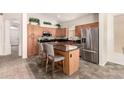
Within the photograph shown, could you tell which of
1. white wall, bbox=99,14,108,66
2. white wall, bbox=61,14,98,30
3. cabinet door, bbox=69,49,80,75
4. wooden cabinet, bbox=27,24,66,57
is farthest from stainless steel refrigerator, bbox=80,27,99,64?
wooden cabinet, bbox=27,24,66,57

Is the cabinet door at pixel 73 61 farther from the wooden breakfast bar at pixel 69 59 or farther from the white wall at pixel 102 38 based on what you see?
the white wall at pixel 102 38

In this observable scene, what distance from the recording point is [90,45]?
3.62m

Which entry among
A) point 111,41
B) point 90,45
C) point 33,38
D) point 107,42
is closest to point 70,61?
point 90,45

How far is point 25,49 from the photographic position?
178 inches

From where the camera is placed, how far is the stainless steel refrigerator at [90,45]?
3.46 m

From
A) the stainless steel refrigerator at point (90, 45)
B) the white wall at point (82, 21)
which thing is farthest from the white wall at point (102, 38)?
the white wall at point (82, 21)

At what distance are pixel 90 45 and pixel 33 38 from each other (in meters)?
2.81

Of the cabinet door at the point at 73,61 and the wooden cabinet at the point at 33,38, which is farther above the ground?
the wooden cabinet at the point at 33,38

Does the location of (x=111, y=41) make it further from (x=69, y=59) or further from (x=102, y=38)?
(x=69, y=59)

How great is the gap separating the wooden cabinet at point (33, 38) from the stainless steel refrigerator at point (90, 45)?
244 cm

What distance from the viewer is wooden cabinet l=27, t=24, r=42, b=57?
4672mm
